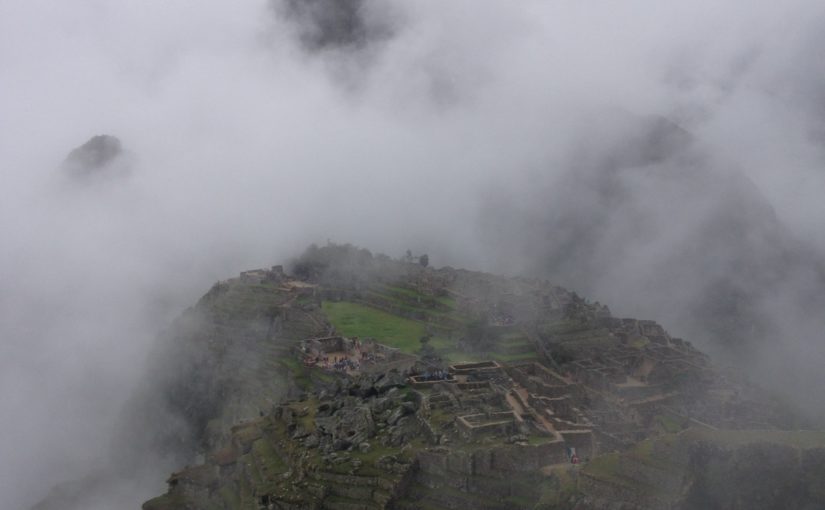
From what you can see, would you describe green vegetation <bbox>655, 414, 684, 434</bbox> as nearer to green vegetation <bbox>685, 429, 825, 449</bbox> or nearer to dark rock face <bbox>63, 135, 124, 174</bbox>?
green vegetation <bbox>685, 429, 825, 449</bbox>

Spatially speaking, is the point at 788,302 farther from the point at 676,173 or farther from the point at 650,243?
the point at 676,173

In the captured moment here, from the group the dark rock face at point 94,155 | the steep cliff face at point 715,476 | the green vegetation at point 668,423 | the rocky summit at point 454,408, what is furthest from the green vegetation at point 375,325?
the dark rock face at point 94,155

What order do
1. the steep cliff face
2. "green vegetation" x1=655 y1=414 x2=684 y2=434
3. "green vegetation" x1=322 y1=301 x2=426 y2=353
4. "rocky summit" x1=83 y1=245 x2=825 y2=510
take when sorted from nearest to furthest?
1. the steep cliff face
2. "rocky summit" x1=83 y1=245 x2=825 y2=510
3. "green vegetation" x1=655 y1=414 x2=684 y2=434
4. "green vegetation" x1=322 y1=301 x2=426 y2=353

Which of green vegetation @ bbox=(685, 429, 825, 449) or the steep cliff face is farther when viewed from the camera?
green vegetation @ bbox=(685, 429, 825, 449)

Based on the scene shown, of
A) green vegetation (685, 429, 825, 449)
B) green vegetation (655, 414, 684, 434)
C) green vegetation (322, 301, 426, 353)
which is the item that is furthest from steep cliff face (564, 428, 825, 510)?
green vegetation (322, 301, 426, 353)

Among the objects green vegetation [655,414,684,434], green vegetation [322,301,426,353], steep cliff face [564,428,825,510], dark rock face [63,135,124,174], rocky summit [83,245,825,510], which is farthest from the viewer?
dark rock face [63,135,124,174]
